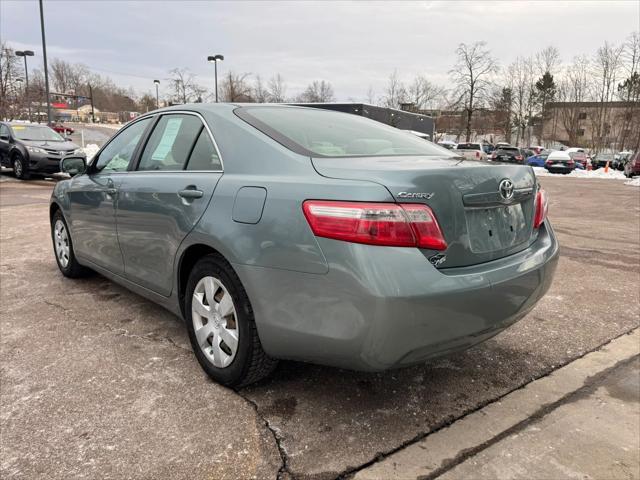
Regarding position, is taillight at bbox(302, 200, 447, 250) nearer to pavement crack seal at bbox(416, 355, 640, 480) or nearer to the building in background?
pavement crack seal at bbox(416, 355, 640, 480)

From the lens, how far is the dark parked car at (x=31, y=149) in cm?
1383

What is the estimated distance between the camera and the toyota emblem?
2.35 metres

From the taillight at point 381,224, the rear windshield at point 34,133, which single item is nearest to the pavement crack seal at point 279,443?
the taillight at point 381,224

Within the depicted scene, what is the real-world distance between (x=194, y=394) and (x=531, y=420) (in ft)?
5.74

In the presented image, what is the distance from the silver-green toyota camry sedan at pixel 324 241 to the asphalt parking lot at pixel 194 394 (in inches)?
11.5

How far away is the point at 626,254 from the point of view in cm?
609

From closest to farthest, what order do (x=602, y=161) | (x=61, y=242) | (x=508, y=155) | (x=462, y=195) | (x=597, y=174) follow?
1. (x=462, y=195)
2. (x=61, y=242)
3. (x=597, y=174)
4. (x=508, y=155)
5. (x=602, y=161)

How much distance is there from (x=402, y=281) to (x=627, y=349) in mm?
2313

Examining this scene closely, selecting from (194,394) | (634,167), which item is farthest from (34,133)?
(634,167)

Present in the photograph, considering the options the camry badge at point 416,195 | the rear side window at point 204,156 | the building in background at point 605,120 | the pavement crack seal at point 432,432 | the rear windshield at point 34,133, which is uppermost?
the building in background at point 605,120

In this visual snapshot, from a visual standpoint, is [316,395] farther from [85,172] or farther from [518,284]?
[85,172]

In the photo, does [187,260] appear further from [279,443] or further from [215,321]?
[279,443]

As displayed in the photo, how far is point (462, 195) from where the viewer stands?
2154 mm

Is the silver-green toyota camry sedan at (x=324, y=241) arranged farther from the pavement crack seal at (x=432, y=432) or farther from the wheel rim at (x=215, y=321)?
the pavement crack seal at (x=432, y=432)
